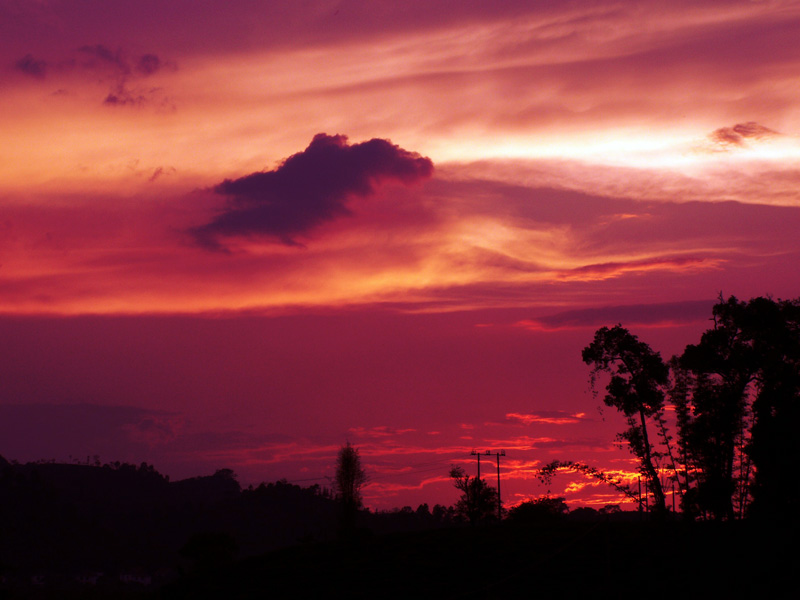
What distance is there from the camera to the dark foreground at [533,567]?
2281 inches

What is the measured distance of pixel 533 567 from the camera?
72.9 metres

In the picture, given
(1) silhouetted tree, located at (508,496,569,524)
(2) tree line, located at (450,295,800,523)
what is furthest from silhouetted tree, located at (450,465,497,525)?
(2) tree line, located at (450,295,800,523)

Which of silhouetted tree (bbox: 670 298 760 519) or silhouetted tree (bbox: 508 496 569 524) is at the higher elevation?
silhouetted tree (bbox: 670 298 760 519)

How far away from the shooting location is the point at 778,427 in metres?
57.8

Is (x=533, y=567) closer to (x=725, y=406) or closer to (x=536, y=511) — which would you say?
(x=725, y=406)

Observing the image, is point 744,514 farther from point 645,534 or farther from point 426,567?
point 426,567

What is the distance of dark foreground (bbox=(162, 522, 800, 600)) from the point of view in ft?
190

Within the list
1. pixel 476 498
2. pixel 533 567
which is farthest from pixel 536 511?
pixel 533 567

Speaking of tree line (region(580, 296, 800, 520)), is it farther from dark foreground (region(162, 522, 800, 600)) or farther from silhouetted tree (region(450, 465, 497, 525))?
silhouetted tree (region(450, 465, 497, 525))

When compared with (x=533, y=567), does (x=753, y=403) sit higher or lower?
higher

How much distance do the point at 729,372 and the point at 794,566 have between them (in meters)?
14.5

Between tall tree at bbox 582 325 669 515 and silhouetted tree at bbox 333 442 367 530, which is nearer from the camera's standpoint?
tall tree at bbox 582 325 669 515

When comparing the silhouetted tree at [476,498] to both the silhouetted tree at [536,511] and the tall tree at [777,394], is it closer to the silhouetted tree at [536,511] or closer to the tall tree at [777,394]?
the silhouetted tree at [536,511]

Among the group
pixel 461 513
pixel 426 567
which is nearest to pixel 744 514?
pixel 426 567
